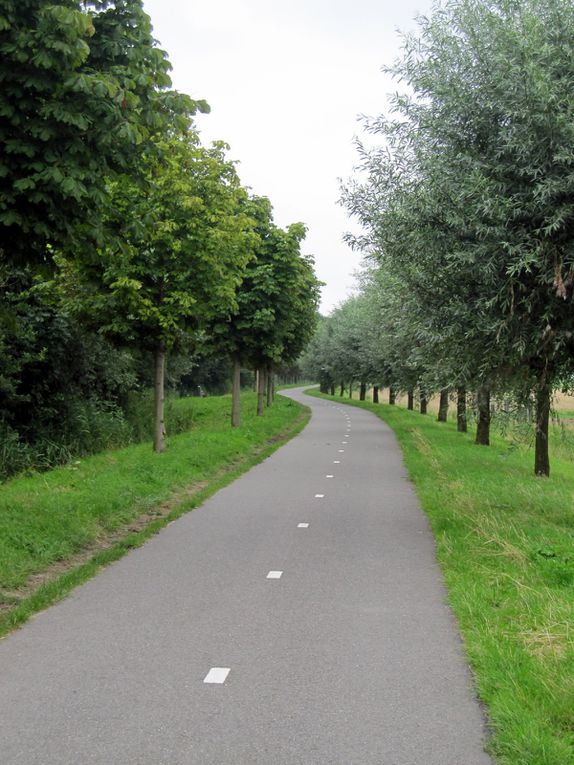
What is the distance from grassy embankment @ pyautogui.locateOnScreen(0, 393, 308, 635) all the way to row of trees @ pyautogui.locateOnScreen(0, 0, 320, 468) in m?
2.10

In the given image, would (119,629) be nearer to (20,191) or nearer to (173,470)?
(20,191)

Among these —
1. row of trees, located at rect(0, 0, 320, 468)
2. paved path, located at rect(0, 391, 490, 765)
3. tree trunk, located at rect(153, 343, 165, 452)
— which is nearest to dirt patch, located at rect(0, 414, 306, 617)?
paved path, located at rect(0, 391, 490, 765)

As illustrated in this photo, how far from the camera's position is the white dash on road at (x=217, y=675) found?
456cm

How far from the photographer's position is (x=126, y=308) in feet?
49.1

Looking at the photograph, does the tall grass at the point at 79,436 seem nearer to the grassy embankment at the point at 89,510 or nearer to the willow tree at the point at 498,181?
the grassy embankment at the point at 89,510

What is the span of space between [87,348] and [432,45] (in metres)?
14.1

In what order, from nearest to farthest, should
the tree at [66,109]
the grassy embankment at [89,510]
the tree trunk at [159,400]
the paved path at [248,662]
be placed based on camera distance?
the paved path at [248,662] < the tree at [66,109] < the grassy embankment at [89,510] < the tree trunk at [159,400]

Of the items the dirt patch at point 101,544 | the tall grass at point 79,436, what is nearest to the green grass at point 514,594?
the dirt patch at point 101,544

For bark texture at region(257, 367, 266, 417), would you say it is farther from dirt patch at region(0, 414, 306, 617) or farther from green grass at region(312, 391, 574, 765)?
green grass at region(312, 391, 574, 765)

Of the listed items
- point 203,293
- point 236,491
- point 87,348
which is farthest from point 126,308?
point 87,348

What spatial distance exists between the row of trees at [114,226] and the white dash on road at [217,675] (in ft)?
11.9

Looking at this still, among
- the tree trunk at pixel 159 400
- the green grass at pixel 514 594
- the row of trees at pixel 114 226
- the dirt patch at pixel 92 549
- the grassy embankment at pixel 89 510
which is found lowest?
the dirt patch at pixel 92 549

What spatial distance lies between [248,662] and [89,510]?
518cm

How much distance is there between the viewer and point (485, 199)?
8117mm
